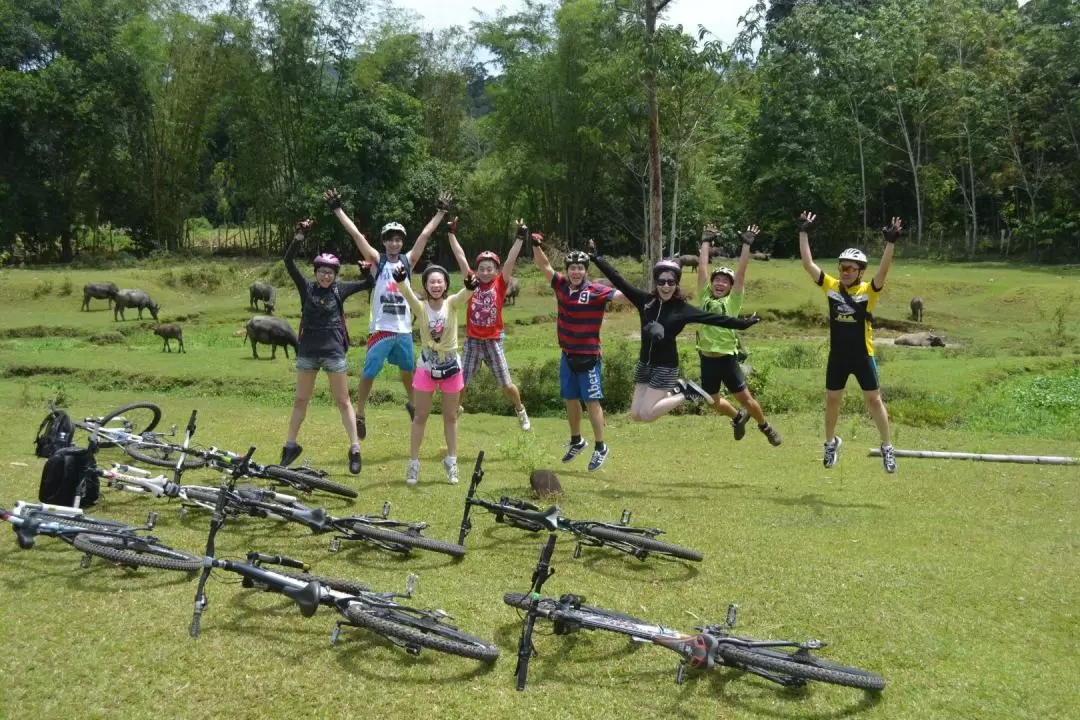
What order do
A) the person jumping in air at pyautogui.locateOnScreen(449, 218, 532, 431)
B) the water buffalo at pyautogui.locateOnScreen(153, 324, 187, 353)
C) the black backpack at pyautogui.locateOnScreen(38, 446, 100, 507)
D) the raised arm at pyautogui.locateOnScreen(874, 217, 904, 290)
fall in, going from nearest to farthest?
the black backpack at pyautogui.locateOnScreen(38, 446, 100, 507), the raised arm at pyautogui.locateOnScreen(874, 217, 904, 290), the person jumping in air at pyautogui.locateOnScreen(449, 218, 532, 431), the water buffalo at pyautogui.locateOnScreen(153, 324, 187, 353)

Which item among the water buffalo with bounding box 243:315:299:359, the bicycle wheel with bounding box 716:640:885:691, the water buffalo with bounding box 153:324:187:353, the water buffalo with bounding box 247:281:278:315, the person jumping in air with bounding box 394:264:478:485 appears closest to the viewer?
the bicycle wheel with bounding box 716:640:885:691

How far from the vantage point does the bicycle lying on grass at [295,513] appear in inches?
266

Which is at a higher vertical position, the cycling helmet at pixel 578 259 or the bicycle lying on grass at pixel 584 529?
the cycling helmet at pixel 578 259

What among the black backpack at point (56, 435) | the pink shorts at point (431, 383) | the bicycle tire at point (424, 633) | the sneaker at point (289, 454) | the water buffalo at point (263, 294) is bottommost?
the bicycle tire at point (424, 633)

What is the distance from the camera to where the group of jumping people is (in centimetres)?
879

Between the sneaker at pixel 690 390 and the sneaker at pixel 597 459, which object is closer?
the sneaker at pixel 690 390

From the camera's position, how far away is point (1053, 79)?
41156 millimetres

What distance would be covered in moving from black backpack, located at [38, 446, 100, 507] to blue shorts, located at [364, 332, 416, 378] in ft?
10.5

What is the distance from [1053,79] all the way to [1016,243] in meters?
7.99

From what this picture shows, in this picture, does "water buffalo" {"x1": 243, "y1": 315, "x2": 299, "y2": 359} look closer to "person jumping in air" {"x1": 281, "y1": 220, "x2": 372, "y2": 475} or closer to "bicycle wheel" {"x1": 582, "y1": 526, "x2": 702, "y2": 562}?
"person jumping in air" {"x1": 281, "y1": 220, "x2": 372, "y2": 475}

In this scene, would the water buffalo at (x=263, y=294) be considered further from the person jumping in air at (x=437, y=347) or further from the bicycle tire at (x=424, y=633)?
the bicycle tire at (x=424, y=633)

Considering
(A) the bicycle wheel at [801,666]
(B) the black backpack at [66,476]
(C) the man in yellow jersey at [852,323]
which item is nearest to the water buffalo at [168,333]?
(B) the black backpack at [66,476]

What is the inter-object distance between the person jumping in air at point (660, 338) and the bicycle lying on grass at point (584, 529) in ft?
6.89

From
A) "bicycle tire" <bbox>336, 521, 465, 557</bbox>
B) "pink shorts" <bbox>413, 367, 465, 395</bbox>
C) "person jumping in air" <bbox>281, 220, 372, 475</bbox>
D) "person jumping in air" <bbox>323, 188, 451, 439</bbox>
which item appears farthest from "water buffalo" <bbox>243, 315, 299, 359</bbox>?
"bicycle tire" <bbox>336, 521, 465, 557</bbox>
